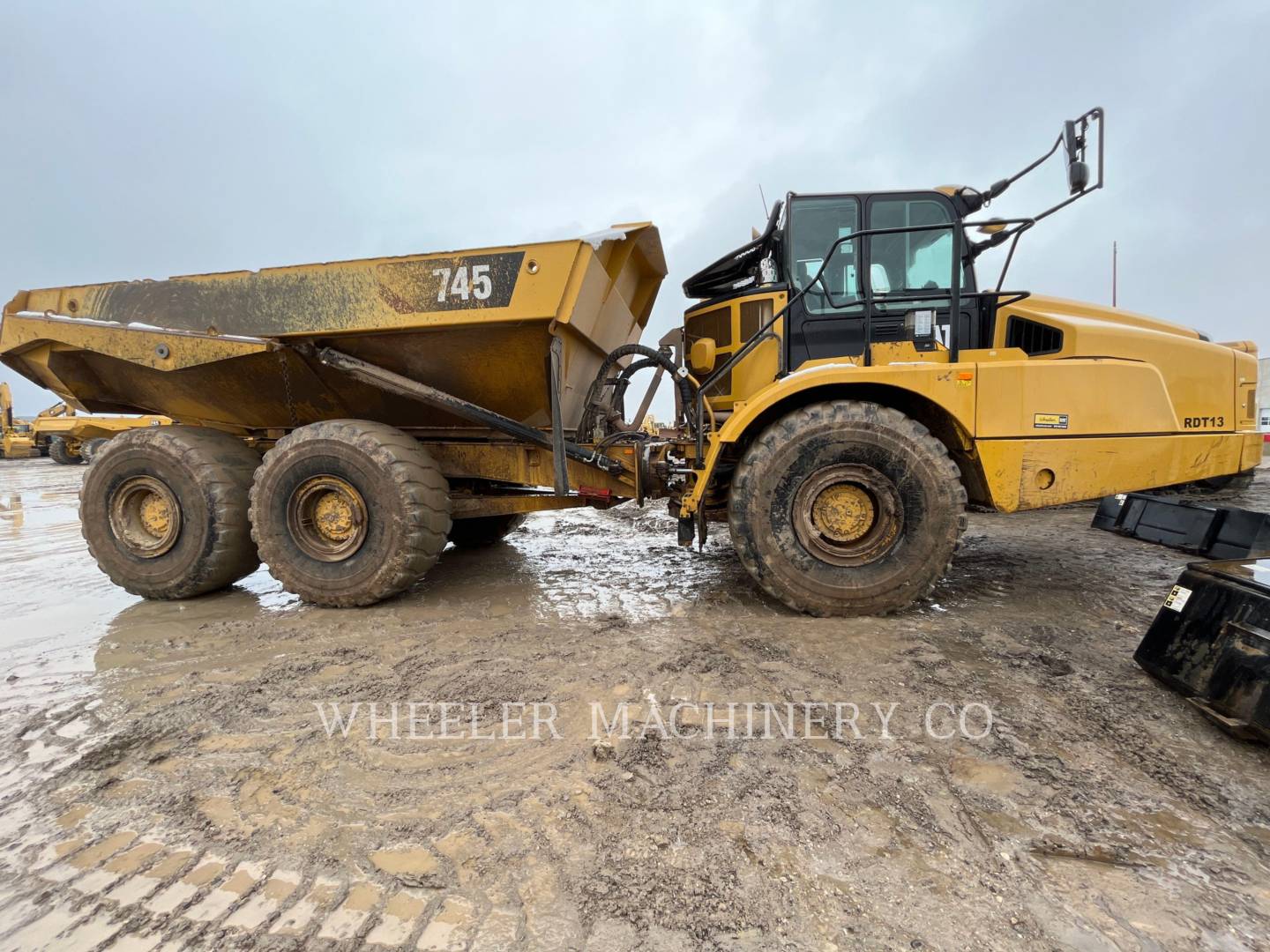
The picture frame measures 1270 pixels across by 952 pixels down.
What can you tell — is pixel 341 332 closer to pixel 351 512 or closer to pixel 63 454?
pixel 351 512

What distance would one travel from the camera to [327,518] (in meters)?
3.68

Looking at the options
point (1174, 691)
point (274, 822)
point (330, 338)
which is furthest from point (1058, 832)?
point (330, 338)

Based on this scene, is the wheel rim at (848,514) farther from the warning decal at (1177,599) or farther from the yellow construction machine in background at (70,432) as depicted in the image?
the yellow construction machine in background at (70,432)

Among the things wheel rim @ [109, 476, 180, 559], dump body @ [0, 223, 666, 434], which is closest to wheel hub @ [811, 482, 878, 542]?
dump body @ [0, 223, 666, 434]

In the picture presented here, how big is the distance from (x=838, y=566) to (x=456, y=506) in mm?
2615

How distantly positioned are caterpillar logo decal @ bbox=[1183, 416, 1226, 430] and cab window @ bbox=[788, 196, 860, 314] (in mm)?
1991

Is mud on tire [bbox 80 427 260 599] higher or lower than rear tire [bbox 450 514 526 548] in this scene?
higher

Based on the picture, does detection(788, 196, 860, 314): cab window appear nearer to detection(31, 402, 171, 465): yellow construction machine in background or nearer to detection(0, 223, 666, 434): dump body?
detection(0, 223, 666, 434): dump body

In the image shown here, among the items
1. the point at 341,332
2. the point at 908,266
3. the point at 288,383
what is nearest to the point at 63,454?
the point at 288,383

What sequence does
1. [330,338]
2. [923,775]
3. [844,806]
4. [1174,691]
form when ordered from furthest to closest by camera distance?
Result: [330,338]
[1174,691]
[923,775]
[844,806]

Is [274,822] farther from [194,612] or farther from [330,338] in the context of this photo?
[330,338]

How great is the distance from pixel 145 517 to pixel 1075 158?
19.8ft

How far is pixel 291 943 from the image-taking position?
128 cm

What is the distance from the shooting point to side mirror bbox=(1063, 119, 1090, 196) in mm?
2834
